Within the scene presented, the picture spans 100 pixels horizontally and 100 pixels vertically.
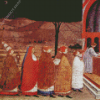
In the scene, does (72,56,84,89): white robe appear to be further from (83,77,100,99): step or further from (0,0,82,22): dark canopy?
(0,0,82,22): dark canopy

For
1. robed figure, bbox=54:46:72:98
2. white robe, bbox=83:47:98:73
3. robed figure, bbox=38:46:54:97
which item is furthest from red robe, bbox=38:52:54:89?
white robe, bbox=83:47:98:73

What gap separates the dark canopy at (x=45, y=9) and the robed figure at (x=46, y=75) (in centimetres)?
110

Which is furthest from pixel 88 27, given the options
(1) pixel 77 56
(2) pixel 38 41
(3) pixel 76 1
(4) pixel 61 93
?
(4) pixel 61 93

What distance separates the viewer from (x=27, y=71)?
176 centimetres

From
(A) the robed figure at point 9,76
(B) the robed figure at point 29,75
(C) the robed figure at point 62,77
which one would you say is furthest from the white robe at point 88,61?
(A) the robed figure at point 9,76

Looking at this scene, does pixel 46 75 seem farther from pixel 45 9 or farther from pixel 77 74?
pixel 45 9

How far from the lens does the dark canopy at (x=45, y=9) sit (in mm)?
2469

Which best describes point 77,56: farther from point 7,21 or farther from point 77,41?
point 7,21

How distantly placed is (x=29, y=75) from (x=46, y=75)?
286 millimetres

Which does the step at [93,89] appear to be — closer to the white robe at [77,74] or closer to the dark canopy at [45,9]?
the white robe at [77,74]

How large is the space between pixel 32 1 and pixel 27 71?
5.52 ft

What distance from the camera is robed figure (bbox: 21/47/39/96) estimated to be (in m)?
1.75

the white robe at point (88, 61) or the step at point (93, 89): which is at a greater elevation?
the white robe at point (88, 61)

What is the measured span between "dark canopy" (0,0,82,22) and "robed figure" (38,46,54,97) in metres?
1.10
